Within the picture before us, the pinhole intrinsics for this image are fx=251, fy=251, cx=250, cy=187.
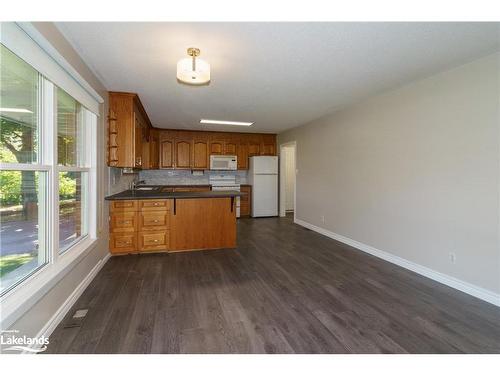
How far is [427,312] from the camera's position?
218cm

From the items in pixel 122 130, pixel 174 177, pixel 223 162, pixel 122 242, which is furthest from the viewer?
pixel 174 177

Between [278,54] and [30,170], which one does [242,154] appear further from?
[30,170]

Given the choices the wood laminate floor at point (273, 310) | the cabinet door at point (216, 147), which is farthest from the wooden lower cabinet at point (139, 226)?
the cabinet door at point (216, 147)

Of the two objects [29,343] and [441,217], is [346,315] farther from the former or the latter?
[29,343]

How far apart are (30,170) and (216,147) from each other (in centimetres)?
513

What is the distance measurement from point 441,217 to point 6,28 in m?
4.00

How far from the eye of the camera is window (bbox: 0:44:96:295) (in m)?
1.56

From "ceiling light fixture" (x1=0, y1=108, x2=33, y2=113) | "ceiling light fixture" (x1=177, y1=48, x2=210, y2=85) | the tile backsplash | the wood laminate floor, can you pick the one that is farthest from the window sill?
the tile backsplash

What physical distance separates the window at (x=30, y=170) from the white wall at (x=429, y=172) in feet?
12.5

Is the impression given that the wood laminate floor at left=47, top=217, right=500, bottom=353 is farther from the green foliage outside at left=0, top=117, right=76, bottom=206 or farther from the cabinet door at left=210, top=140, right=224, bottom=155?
the cabinet door at left=210, top=140, right=224, bottom=155

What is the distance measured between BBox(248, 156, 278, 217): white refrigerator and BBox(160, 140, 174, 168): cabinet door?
210 centimetres

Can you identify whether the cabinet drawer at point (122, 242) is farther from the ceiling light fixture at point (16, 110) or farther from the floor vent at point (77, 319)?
the ceiling light fixture at point (16, 110)

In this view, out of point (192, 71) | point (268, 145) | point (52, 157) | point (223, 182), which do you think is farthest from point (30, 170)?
point (268, 145)

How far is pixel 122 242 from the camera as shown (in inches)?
146
